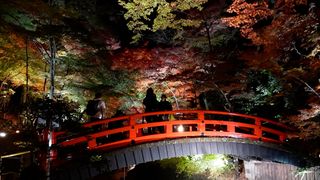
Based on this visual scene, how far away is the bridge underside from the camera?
34.5 feet

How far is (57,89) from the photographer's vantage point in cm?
1694

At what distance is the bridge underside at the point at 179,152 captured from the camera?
1052 cm

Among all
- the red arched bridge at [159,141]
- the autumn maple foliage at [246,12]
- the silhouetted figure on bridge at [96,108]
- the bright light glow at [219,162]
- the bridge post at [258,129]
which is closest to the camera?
the red arched bridge at [159,141]

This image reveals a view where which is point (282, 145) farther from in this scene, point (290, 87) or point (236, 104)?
point (236, 104)

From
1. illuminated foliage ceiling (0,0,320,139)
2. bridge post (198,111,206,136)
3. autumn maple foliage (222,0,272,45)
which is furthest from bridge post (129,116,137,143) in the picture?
autumn maple foliage (222,0,272,45)

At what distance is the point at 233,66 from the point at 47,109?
1088cm

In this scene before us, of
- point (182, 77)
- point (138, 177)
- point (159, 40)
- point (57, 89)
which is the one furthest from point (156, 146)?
point (159, 40)

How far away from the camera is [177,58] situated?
15.9 metres

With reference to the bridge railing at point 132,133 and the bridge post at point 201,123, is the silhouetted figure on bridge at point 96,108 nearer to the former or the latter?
the bridge railing at point 132,133

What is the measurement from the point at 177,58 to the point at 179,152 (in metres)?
5.14

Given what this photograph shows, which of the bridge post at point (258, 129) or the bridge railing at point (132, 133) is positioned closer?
the bridge railing at point (132, 133)

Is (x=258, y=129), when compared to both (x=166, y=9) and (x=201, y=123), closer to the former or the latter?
(x=201, y=123)

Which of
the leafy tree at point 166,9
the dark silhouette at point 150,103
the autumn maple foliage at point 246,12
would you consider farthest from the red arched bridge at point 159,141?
the leafy tree at point 166,9

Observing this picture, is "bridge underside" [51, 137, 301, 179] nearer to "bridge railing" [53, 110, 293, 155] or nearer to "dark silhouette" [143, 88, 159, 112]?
"bridge railing" [53, 110, 293, 155]
